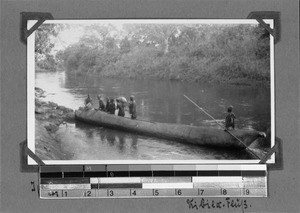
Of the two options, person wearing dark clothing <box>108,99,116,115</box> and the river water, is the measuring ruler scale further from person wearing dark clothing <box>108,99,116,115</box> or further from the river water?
person wearing dark clothing <box>108,99,116,115</box>

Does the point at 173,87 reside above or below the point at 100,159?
above

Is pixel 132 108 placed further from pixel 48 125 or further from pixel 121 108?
pixel 48 125

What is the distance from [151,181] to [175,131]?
0.31m

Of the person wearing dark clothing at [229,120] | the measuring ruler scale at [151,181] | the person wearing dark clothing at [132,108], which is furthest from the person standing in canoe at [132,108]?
the person wearing dark clothing at [229,120]

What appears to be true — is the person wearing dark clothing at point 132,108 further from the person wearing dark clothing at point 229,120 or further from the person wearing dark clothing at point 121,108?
the person wearing dark clothing at point 229,120

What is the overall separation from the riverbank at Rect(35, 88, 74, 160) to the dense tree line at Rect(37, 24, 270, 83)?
0.24 m

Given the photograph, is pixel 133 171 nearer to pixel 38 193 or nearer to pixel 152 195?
pixel 152 195

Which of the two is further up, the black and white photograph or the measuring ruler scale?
the black and white photograph

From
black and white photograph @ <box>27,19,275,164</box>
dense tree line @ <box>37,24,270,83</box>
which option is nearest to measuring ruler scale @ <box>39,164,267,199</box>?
black and white photograph @ <box>27,19,275,164</box>

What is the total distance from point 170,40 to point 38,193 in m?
1.14

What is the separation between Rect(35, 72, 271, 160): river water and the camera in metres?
2.15

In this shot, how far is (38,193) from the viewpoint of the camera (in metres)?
2.15

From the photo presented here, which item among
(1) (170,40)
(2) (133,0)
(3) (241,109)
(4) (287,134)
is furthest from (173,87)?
(4) (287,134)

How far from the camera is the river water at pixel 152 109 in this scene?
2.15 m
